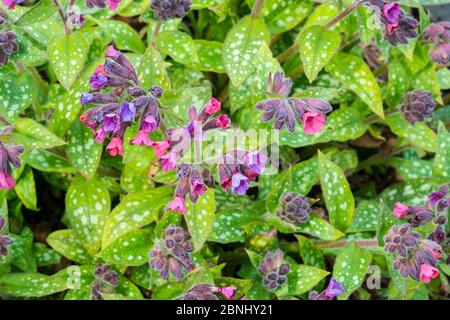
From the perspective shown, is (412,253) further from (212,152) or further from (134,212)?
(134,212)

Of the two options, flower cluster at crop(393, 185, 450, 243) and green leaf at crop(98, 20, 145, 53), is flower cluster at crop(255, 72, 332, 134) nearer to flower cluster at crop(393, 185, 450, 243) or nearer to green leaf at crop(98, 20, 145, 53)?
flower cluster at crop(393, 185, 450, 243)

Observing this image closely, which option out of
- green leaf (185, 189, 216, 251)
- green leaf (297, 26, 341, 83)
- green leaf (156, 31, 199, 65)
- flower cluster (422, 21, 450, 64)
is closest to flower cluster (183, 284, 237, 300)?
green leaf (185, 189, 216, 251)

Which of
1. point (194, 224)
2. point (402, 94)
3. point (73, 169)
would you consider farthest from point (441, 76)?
point (73, 169)

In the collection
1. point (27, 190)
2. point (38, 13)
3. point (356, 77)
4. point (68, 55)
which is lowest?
point (27, 190)

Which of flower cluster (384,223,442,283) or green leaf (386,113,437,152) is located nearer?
flower cluster (384,223,442,283)

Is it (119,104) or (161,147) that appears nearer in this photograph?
(119,104)

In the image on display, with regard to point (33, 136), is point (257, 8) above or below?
above

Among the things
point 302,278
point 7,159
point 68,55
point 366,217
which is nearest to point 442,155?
point 366,217
